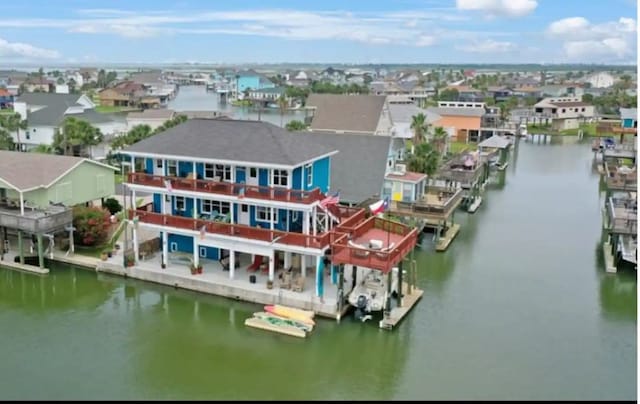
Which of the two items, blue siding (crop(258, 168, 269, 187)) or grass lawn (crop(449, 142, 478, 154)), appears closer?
blue siding (crop(258, 168, 269, 187))

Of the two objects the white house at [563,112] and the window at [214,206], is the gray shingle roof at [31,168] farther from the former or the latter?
the white house at [563,112]

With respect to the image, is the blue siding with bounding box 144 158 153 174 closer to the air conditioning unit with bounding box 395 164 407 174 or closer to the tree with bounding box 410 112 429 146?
the air conditioning unit with bounding box 395 164 407 174

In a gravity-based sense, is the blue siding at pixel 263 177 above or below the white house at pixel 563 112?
below

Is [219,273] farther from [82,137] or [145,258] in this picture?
[82,137]

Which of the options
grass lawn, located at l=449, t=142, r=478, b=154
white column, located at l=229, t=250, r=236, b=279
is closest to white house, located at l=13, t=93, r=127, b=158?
white column, located at l=229, t=250, r=236, b=279

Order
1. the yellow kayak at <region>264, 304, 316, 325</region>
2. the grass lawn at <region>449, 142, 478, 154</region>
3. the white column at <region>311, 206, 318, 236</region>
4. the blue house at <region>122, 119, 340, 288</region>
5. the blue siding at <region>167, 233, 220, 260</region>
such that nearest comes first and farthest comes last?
the yellow kayak at <region>264, 304, 316, 325</region>
the blue house at <region>122, 119, 340, 288</region>
the white column at <region>311, 206, 318, 236</region>
the blue siding at <region>167, 233, 220, 260</region>
the grass lawn at <region>449, 142, 478, 154</region>

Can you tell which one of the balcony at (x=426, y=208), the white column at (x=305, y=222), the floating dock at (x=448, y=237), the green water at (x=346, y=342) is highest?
the white column at (x=305, y=222)

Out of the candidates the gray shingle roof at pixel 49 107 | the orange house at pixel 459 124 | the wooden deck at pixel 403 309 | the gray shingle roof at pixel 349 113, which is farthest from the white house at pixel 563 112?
the wooden deck at pixel 403 309
